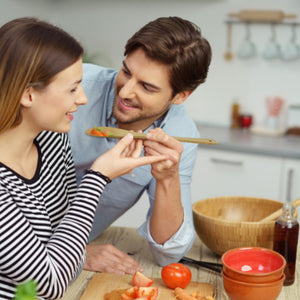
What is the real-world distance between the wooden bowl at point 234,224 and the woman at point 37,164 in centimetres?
32

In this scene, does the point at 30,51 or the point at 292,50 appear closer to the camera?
the point at 30,51

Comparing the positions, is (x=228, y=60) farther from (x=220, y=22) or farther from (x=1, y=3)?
(x=1, y=3)

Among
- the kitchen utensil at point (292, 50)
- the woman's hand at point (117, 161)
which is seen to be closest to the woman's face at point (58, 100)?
the woman's hand at point (117, 161)

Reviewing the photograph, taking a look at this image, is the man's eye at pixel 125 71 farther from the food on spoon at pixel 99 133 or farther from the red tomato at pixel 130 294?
the red tomato at pixel 130 294

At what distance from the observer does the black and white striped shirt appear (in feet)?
3.64

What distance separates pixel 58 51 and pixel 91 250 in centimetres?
65

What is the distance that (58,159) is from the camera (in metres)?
1.44

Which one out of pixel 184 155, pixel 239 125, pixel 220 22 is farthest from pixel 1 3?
pixel 184 155

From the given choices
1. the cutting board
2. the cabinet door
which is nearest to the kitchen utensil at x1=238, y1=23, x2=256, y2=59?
the cabinet door

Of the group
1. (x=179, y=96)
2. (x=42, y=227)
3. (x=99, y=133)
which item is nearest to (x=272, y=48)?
(x=179, y=96)

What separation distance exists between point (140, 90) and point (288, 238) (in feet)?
2.01

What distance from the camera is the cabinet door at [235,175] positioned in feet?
10.0

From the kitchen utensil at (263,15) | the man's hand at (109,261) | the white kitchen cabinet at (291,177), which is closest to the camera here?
the man's hand at (109,261)

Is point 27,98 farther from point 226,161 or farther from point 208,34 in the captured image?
point 208,34
